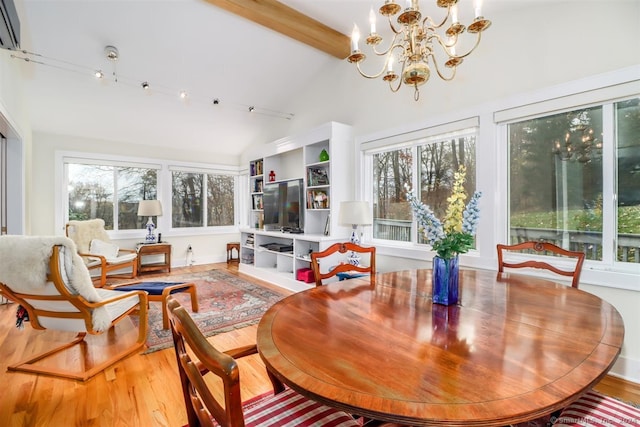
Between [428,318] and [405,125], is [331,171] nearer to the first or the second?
[405,125]

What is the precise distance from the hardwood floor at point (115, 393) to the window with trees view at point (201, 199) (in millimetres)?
3814

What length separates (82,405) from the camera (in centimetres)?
177

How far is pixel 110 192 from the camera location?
541cm

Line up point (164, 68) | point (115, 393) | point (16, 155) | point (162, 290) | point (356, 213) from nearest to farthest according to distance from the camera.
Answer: point (115, 393) → point (162, 290) → point (356, 213) → point (16, 155) → point (164, 68)

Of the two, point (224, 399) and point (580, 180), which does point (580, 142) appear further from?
point (224, 399)

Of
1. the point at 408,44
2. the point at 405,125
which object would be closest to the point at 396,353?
the point at 408,44

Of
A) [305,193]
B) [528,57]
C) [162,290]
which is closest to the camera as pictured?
[528,57]

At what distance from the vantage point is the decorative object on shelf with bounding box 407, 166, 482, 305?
4.41ft

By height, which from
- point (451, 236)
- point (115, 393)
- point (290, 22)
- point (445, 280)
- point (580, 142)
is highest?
point (290, 22)

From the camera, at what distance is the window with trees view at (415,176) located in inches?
120

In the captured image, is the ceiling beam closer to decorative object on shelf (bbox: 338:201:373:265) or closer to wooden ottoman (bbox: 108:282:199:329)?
decorative object on shelf (bbox: 338:201:373:265)

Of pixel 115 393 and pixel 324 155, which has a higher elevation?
pixel 324 155

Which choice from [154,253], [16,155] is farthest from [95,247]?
[16,155]

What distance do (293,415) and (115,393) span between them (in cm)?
157
